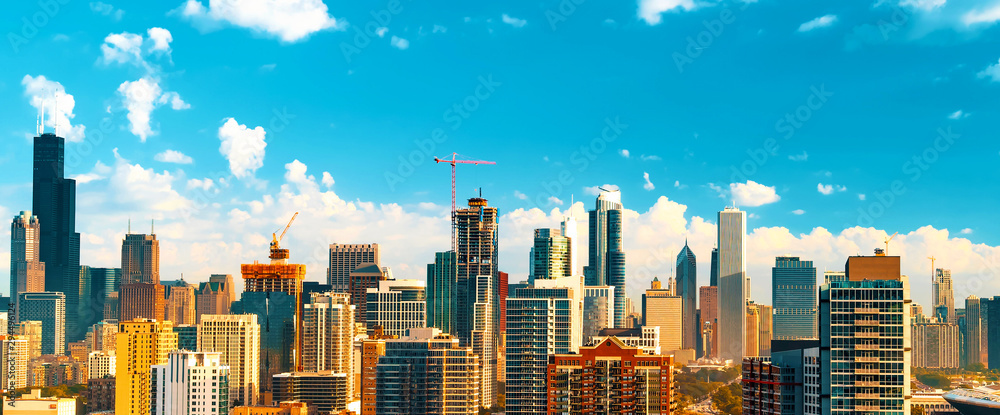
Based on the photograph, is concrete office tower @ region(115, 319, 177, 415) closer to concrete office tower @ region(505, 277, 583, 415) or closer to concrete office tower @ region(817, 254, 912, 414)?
concrete office tower @ region(505, 277, 583, 415)

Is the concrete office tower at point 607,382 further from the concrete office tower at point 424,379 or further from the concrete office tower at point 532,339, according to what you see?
the concrete office tower at point 532,339

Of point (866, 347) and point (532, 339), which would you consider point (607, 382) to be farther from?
point (532, 339)

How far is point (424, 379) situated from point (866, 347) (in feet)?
189

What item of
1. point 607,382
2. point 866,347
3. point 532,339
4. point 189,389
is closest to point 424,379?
point 607,382

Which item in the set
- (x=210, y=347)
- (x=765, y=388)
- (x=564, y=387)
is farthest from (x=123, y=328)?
(x=765, y=388)

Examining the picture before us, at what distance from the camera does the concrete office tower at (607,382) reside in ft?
369

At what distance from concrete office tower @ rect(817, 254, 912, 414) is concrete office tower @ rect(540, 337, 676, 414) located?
33.1 metres

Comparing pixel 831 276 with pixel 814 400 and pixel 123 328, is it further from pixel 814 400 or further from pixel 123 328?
pixel 123 328

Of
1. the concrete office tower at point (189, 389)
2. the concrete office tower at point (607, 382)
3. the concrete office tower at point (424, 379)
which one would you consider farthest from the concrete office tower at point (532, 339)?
the concrete office tower at point (189, 389)

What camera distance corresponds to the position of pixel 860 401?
79.9 m

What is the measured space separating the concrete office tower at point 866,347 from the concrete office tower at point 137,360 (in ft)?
366

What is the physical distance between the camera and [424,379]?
125125mm

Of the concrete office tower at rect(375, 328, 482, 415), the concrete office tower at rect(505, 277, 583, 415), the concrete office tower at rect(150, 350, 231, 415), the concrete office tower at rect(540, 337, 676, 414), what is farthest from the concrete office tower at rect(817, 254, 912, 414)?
the concrete office tower at rect(150, 350, 231, 415)

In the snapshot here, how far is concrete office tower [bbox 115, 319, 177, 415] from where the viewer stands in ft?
543
